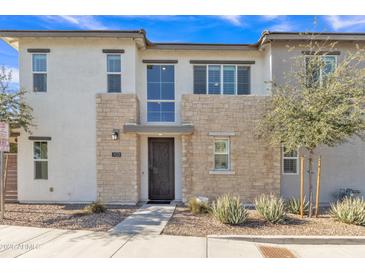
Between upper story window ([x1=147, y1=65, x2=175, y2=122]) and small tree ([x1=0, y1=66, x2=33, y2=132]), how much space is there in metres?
4.75

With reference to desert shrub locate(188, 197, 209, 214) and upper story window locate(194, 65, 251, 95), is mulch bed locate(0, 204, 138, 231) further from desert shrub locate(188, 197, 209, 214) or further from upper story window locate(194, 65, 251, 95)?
upper story window locate(194, 65, 251, 95)

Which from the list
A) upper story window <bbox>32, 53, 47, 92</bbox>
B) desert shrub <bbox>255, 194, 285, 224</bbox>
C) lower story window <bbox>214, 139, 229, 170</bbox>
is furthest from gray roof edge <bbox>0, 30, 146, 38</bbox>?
desert shrub <bbox>255, 194, 285, 224</bbox>

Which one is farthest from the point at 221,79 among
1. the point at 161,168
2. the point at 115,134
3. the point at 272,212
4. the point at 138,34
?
the point at 272,212

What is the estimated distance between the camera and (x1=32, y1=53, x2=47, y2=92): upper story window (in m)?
9.73

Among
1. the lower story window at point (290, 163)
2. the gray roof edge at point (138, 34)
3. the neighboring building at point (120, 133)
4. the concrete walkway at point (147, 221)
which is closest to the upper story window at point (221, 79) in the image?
the neighboring building at point (120, 133)

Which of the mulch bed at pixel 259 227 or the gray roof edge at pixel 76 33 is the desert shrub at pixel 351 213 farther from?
the gray roof edge at pixel 76 33

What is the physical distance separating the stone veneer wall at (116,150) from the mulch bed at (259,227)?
2.88m

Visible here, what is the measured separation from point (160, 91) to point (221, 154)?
3972 mm

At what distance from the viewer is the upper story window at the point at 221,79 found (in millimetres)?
10836

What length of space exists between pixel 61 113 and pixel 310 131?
921cm

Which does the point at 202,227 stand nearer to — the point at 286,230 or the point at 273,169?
the point at 286,230

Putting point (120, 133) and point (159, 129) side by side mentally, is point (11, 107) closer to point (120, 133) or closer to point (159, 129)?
point (120, 133)

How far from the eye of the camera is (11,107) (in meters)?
8.27

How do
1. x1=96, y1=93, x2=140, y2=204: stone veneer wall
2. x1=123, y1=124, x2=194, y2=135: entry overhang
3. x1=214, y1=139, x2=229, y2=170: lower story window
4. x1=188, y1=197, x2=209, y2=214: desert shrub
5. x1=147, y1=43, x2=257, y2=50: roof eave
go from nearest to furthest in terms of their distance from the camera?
1. x1=188, y1=197, x2=209, y2=214: desert shrub
2. x1=123, y1=124, x2=194, y2=135: entry overhang
3. x1=96, y1=93, x2=140, y2=204: stone veneer wall
4. x1=214, y1=139, x2=229, y2=170: lower story window
5. x1=147, y1=43, x2=257, y2=50: roof eave
